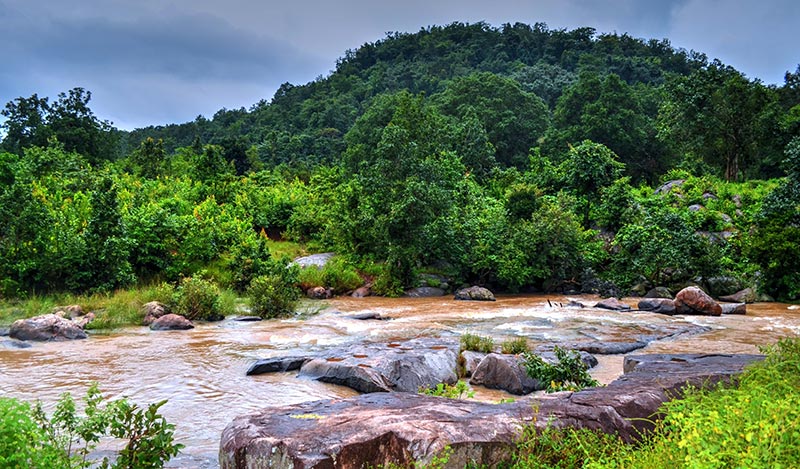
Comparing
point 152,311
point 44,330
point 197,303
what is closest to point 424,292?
point 197,303

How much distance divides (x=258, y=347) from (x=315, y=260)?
48.3 ft

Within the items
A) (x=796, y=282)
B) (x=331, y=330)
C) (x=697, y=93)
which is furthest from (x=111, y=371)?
(x=697, y=93)

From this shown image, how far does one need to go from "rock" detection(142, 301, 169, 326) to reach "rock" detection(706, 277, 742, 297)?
61.3ft

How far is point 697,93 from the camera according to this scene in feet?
110

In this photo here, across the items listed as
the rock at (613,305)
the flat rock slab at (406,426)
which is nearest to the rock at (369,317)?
the rock at (613,305)

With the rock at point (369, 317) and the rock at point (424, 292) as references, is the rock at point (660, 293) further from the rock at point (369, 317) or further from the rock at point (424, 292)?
the rock at point (369, 317)

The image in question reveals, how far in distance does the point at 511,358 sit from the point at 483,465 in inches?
224

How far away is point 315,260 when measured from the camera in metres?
26.8

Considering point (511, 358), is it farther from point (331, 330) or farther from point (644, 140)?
point (644, 140)

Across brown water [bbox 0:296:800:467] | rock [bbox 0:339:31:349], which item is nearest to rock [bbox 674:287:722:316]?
brown water [bbox 0:296:800:467]

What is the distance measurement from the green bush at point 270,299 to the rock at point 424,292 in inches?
277

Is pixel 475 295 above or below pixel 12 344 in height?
above

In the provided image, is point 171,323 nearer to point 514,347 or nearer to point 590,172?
point 514,347

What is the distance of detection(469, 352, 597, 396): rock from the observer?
8.76m
